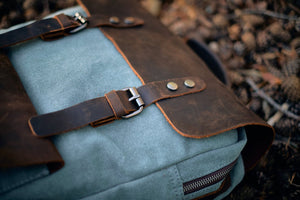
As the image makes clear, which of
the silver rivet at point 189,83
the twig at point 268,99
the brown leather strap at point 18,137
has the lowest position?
the twig at point 268,99

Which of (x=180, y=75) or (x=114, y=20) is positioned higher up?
(x=114, y=20)

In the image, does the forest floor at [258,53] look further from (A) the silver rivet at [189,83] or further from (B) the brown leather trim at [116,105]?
(B) the brown leather trim at [116,105]

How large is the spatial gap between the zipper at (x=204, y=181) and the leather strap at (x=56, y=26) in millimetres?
818

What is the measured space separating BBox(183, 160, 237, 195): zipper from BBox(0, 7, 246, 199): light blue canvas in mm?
26

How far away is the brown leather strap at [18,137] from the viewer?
24.3 inches

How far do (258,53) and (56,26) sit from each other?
1366 millimetres

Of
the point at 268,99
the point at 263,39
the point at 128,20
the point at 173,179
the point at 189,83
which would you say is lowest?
the point at 268,99

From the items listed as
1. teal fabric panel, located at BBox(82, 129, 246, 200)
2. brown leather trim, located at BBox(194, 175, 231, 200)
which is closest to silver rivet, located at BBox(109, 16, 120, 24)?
teal fabric panel, located at BBox(82, 129, 246, 200)

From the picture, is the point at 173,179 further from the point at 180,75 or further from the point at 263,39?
the point at 263,39

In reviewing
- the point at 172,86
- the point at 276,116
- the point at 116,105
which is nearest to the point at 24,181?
the point at 116,105

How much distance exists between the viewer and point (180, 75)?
3.22 ft

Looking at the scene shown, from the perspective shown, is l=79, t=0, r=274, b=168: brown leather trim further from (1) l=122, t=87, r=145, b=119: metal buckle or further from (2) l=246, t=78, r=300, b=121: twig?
(2) l=246, t=78, r=300, b=121: twig

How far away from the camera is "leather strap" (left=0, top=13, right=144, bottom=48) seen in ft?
3.09

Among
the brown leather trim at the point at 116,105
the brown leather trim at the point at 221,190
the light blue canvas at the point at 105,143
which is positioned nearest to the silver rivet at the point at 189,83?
the light blue canvas at the point at 105,143
